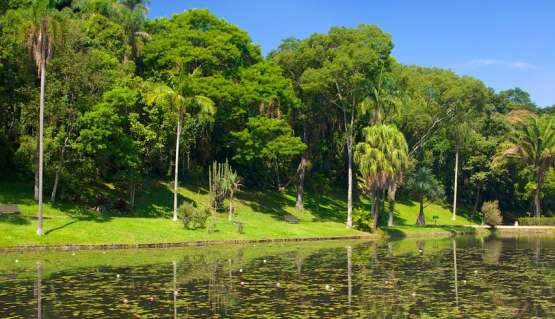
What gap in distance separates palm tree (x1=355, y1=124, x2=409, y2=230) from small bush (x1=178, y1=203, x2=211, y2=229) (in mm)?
18293

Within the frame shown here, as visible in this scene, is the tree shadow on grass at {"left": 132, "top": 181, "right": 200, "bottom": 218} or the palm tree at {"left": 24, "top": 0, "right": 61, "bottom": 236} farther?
the tree shadow on grass at {"left": 132, "top": 181, "right": 200, "bottom": 218}

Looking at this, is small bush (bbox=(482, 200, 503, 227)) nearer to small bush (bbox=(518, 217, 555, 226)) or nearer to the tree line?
small bush (bbox=(518, 217, 555, 226))

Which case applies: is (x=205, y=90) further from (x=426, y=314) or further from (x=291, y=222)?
(x=426, y=314)

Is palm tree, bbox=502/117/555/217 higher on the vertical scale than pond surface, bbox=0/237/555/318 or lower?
higher

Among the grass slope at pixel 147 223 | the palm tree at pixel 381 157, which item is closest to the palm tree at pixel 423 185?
the grass slope at pixel 147 223

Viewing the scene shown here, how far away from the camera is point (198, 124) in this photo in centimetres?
6875

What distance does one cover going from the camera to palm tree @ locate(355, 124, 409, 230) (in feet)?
205

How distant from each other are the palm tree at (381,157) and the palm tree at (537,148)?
1453 inches

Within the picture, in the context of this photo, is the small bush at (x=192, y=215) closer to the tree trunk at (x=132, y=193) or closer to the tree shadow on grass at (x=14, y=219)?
the tree trunk at (x=132, y=193)

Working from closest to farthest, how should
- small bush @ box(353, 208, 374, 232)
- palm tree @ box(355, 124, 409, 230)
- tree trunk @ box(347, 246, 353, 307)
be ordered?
tree trunk @ box(347, 246, 353, 307), palm tree @ box(355, 124, 409, 230), small bush @ box(353, 208, 374, 232)

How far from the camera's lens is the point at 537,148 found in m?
92.4

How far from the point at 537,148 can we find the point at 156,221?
6325cm

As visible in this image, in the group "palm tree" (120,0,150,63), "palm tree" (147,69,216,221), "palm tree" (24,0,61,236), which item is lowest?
"palm tree" (147,69,216,221)

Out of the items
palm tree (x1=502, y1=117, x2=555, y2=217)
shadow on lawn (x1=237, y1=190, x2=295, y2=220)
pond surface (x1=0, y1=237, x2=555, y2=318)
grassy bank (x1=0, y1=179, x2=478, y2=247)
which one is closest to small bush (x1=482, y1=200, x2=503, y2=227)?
palm tree (x1=502, y1=117, x2=555, y2=217)
